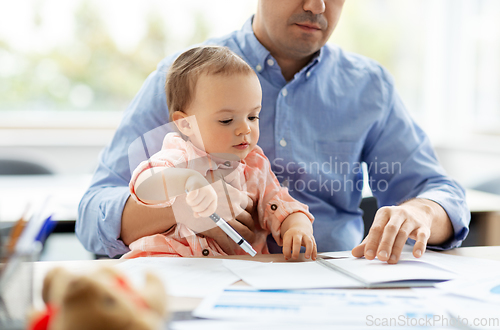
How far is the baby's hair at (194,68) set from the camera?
976mm

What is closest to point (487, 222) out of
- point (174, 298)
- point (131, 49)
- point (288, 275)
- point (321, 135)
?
point (321, 135)

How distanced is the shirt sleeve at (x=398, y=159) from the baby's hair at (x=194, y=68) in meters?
0.56

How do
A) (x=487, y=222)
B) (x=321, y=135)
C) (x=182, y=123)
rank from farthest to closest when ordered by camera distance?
(x=487, y=222) < (x=321, y=135) < (x=182, y=123)

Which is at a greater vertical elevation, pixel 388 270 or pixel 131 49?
pixel 131 49

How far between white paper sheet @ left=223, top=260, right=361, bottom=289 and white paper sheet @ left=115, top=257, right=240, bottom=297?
3cm

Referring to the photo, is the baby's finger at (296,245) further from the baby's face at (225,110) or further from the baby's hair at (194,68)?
the baby's hair at (194,68)

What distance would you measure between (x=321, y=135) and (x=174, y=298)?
29.9 inches

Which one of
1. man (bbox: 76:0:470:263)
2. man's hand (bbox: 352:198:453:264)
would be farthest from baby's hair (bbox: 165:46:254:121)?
man's hand (bbox: 352:198:453:264)

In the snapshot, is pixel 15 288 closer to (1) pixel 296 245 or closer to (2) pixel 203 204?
(2) pixel 203 204

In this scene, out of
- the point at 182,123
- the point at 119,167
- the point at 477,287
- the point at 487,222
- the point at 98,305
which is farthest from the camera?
the point at 487,222

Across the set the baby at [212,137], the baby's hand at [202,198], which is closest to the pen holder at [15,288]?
the baby's hand at [202,198]

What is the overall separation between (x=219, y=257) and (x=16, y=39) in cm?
344

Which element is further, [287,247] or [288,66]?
[288,66]

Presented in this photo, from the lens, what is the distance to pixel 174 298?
0.67 metres
